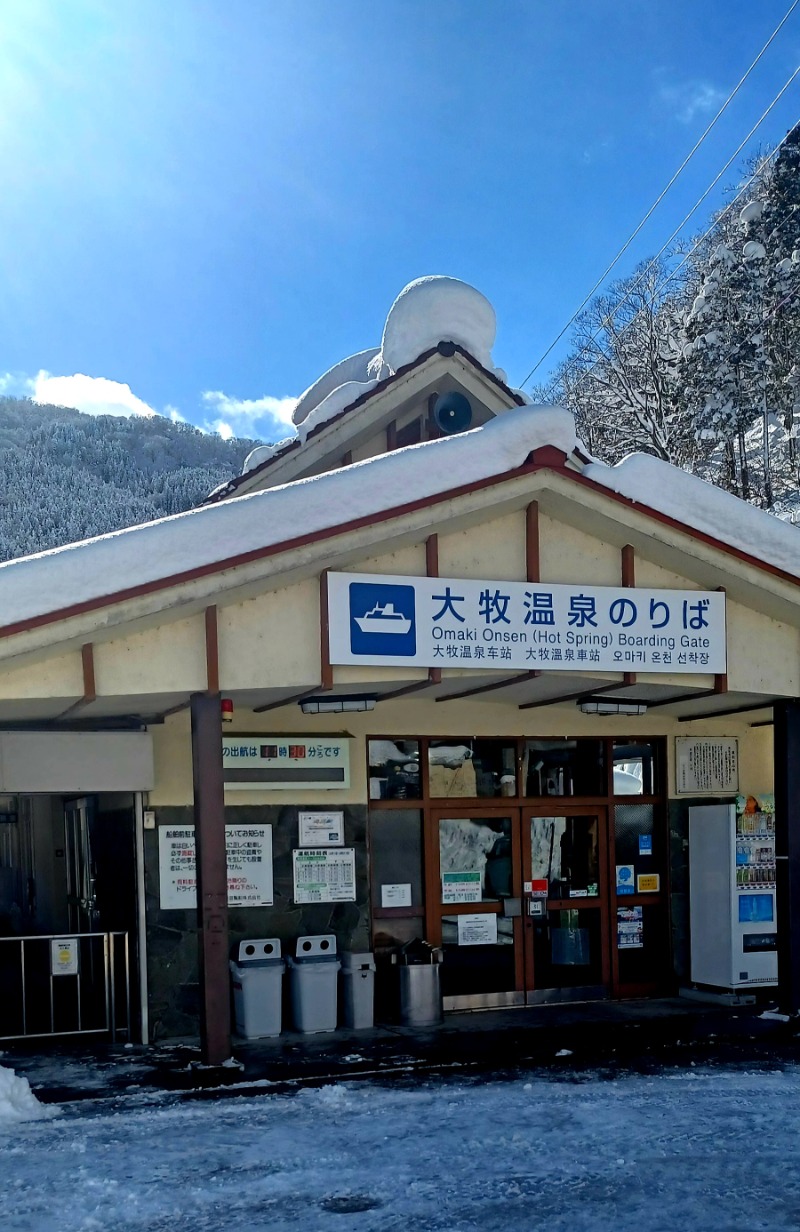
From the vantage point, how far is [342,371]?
18969 mm

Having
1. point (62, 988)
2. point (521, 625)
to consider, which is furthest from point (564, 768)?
point (62, 988)

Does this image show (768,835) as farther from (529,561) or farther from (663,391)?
(663,391)

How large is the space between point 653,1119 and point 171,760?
211 inches

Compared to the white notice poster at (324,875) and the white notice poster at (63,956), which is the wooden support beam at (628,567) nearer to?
the white notice poster at (324,875)

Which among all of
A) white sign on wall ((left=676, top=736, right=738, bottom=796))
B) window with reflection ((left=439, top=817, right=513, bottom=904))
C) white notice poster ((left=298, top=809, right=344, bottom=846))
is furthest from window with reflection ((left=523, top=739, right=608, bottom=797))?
white notice poster ((left=298, top=809, right=344, bottom=846))

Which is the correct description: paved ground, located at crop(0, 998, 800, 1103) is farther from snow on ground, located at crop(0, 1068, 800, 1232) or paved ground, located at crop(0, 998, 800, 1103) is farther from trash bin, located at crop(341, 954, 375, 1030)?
snow on ground, located at crop(0, 1068, 800, 1232)

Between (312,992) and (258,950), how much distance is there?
63 cm

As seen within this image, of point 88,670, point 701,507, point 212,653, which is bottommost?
point 88,670

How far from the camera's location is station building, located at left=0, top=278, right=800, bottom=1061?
8.96 meters

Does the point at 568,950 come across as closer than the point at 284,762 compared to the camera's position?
No

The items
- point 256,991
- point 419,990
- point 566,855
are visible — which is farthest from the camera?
point 566,855

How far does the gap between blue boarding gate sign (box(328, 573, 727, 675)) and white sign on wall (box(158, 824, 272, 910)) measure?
9.76ft

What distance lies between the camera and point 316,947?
11320 millimetres

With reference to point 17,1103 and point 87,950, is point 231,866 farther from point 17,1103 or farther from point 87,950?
point 17,1103
